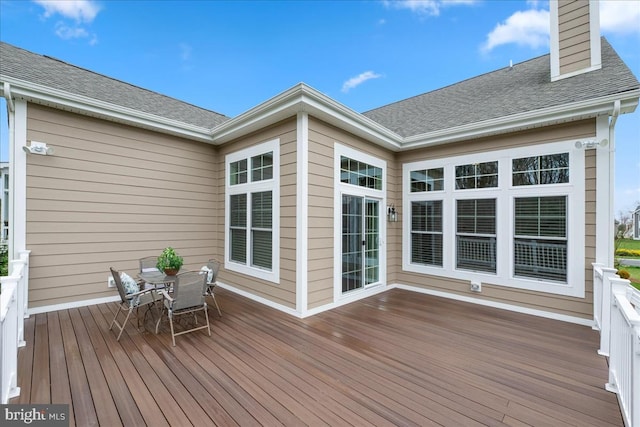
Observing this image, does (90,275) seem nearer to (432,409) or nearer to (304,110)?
(304,110)

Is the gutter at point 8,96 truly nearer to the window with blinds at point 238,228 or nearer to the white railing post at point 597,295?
the window with blinds at point 238,228

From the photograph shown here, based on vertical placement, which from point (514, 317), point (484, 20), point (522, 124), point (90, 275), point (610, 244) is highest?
point (484, 20)

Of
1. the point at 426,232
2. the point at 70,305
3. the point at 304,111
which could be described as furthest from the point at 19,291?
the point at 426,232

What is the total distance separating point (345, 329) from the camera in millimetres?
3785

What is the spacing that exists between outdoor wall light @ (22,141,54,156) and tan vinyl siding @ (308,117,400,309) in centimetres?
398

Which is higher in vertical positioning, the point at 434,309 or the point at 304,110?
the point at 304,110

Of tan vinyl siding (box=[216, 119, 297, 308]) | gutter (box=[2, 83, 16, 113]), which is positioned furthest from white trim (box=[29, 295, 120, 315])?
gutter (box=[2, 83, 16, 113])

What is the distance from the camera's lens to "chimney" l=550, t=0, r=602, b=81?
4922 millimetres

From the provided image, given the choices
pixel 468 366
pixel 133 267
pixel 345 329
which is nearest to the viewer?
pixel 468 366

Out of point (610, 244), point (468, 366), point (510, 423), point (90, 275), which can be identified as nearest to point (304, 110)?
point (468, 366)

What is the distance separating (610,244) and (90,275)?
8125 mm

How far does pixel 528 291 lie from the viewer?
4.55 m

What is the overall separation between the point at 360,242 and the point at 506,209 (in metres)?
2.62

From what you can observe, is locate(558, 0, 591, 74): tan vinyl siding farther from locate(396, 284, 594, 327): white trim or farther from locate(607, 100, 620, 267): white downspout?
locate(396, 284, 594, 327): white trim
